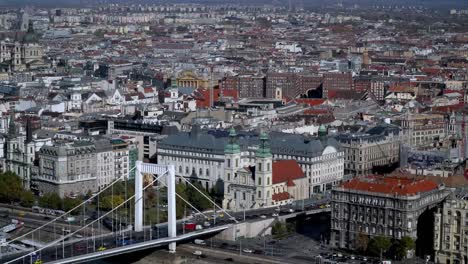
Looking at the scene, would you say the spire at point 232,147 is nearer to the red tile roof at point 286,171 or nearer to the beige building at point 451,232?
the red tile roof at point 286,171

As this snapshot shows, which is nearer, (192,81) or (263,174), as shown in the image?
(263,174)

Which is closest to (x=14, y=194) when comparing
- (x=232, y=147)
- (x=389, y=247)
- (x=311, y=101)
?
(x=232, y=147)

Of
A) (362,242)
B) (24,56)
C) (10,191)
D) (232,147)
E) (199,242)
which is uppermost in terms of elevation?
(232,147)

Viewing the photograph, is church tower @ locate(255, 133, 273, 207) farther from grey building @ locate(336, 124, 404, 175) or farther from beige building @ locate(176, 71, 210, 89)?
beige building @ locate(176, 71, 210, 89)

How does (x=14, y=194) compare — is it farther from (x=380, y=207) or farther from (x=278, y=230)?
(x=380, y=207)

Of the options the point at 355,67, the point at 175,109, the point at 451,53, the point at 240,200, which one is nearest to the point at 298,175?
the point at 240,200

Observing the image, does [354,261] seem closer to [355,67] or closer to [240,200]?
[240,200]

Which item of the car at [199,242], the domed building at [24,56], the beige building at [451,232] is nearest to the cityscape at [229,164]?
the beige building at [451,232]
